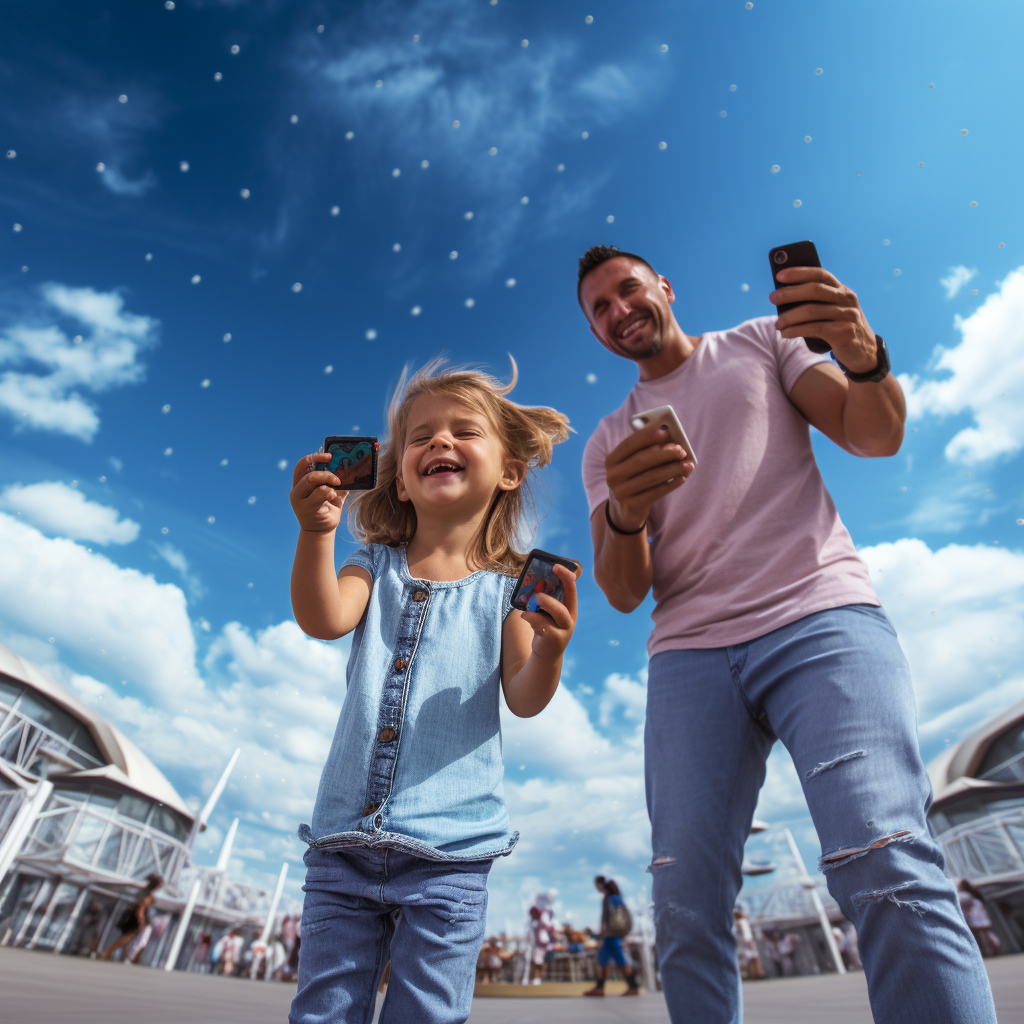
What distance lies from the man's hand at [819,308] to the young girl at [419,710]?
28.7 inches

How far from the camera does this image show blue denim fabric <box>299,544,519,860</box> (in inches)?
42.5

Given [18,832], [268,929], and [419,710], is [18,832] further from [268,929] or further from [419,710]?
[419,710]

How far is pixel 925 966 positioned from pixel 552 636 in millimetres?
756

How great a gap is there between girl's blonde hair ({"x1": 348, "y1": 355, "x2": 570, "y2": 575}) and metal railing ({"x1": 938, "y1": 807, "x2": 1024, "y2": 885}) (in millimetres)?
14161

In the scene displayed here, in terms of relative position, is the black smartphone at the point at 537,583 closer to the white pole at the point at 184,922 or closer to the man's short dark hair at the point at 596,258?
the man's short dark hair at the point at 596,258

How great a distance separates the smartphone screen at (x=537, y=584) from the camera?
Result: 47.6 inches

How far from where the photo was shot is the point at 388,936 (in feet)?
3.53

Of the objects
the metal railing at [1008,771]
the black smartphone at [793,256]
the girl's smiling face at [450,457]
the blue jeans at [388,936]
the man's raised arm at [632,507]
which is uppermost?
the metal railing at [1008,771]

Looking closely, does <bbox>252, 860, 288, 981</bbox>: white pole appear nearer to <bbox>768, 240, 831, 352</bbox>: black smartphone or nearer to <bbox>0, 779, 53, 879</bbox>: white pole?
<bbox>0, 779, 53, 879</bbox>: white pole

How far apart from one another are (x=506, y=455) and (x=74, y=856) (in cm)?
1584

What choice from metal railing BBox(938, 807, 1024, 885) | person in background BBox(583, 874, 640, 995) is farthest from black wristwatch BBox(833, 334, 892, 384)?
metal railing BBox(938, 807, 1024, 885)

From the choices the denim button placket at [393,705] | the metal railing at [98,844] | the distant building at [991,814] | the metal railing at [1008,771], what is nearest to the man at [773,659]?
the denim button placket at [393,705]

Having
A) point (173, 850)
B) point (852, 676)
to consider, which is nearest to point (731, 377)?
point (852, 676)

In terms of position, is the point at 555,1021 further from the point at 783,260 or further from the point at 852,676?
the point at 783,260
